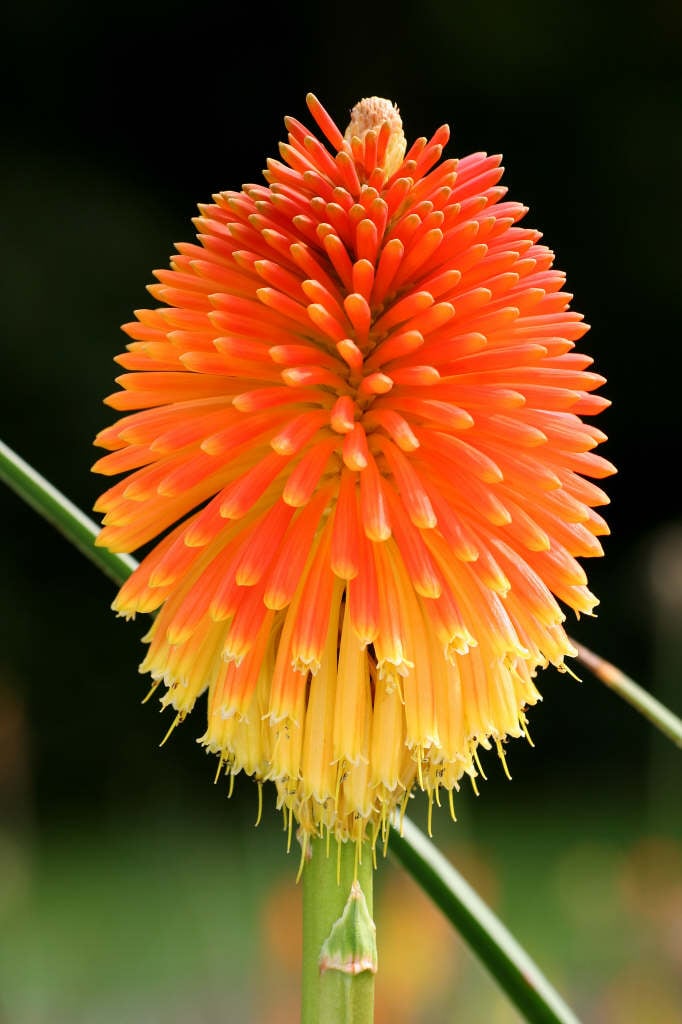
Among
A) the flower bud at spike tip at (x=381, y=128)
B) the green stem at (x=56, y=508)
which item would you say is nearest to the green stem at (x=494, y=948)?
the green stem at (x=56, y=508)

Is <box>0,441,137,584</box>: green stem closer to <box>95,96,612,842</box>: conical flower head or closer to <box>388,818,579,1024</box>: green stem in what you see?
<box>95,96,612,842</box>: conical flower head

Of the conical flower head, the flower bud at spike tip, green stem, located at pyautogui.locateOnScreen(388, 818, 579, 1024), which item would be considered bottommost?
green stem, located at pyautogui.locateOnScreen(388, 818, 579, 1024)

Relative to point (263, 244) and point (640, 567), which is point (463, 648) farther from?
point (640, 567)

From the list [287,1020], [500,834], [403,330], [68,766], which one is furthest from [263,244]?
[500,834]

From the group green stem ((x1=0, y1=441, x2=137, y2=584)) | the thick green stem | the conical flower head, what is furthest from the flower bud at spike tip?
the thick green stem

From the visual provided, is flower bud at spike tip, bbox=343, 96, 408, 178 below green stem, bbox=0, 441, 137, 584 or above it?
above

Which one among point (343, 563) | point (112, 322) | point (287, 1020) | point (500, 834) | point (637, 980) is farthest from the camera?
point (500, 834)
